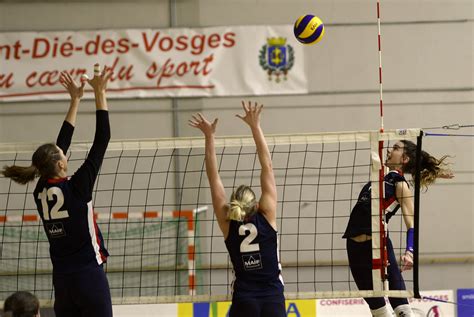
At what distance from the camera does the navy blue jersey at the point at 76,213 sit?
18.1 feet

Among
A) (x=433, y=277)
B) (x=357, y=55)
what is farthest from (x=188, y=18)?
(x=433, y=277)

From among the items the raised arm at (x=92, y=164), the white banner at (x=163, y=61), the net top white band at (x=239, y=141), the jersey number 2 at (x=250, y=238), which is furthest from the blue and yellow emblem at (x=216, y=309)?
the raised arm at (x=92, y=164)

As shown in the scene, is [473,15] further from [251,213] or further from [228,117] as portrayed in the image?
[251,213]

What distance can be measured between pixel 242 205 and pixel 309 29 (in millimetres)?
3515

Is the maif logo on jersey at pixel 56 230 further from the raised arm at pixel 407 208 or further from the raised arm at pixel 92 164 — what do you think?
the raised arm at pixel 407 208

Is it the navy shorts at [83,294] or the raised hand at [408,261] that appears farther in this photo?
the raised hand at [408,261]

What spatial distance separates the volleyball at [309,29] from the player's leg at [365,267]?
2.41m

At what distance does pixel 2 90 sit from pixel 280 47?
5.08m

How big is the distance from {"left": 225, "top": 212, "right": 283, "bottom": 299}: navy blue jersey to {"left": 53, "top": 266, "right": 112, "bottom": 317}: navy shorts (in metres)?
0.94

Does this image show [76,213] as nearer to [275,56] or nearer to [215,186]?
[215,186]

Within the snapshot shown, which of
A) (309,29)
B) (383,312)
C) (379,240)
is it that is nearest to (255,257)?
(379,240)

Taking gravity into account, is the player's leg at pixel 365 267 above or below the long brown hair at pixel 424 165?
below

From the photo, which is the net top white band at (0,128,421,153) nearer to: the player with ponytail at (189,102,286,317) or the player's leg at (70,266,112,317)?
the player with ponytail at (189,102,286,317)

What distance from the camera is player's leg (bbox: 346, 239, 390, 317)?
7172 mm
